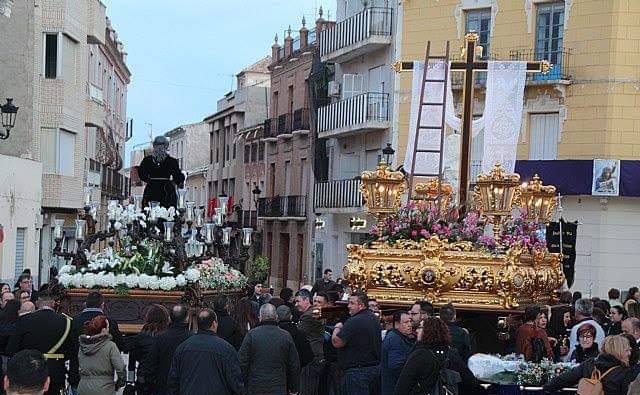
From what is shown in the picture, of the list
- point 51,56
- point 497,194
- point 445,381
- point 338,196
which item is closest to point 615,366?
point 445,381

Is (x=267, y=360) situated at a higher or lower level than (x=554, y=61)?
lower

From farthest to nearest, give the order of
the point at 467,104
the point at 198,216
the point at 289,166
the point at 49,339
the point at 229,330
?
the point at 289,166, the point at 467,104, the point at 198,216, the point at 229,330, the point at 49,339

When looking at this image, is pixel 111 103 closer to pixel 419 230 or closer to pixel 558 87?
pixel 558 87

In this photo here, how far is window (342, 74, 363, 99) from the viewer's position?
146 feet

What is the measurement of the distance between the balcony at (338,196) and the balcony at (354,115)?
161 cm

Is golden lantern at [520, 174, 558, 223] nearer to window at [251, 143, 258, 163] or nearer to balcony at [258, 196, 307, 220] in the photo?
balcony at [258, 196, 307, 220]

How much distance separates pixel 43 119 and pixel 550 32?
13171 mm

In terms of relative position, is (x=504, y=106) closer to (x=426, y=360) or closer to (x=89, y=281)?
(x=89, y=281)

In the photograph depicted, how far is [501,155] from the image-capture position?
21.3m

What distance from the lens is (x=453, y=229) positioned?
59.7 ft

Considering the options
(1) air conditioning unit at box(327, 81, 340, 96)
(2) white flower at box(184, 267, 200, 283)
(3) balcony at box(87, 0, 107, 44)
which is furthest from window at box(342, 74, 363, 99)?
(2) white flower at box(184, 267, 200, 283)

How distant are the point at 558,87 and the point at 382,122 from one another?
24.9 feet

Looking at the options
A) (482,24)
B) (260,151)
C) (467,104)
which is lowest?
(260,151)

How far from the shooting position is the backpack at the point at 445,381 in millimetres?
11562
